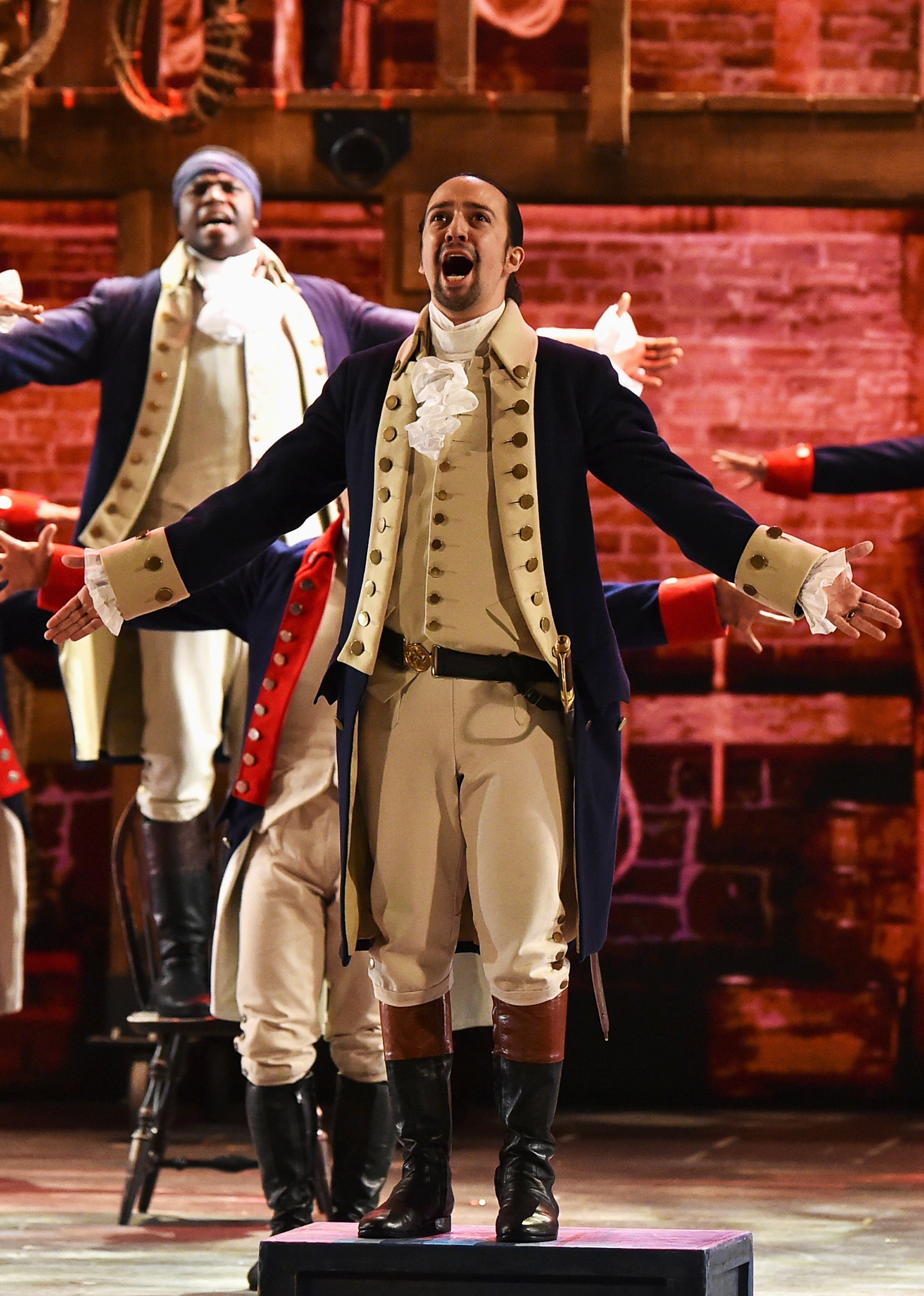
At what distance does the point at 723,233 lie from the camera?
6.00 meters

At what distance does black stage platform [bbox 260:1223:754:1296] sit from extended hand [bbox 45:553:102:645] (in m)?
0.93

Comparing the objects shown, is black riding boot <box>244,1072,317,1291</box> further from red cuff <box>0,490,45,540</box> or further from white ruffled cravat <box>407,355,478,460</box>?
red cuff <box>0,490,45,540</box>

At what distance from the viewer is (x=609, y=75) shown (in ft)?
18.3

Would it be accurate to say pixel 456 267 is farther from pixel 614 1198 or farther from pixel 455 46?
pixel 455 46

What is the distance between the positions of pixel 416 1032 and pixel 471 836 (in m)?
0.30

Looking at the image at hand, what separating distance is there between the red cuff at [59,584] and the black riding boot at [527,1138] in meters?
1.14

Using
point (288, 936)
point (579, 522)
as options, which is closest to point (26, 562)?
point (288, 936)

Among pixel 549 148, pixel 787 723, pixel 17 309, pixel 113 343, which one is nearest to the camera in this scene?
pixel 17 309

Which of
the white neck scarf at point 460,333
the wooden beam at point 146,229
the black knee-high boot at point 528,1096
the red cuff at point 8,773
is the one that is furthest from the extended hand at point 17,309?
the black knee-high boot at point 528,1096

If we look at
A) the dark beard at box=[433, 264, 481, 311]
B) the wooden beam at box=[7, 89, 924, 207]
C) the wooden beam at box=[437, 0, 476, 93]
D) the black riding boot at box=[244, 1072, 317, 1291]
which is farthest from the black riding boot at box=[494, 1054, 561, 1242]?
the wooden beam at box=[437, 0, 476, 93]

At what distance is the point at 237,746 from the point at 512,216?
6.41ft

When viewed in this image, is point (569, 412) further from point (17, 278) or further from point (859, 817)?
point (859, 817)

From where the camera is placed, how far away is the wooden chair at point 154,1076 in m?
4.35

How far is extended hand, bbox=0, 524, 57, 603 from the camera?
3.34m
